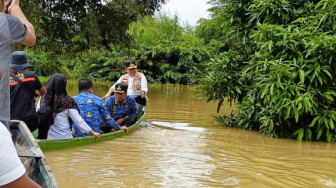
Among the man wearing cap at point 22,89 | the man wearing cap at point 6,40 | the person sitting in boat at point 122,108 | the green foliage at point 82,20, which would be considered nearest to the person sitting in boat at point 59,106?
the man wearing cap at point 22,89

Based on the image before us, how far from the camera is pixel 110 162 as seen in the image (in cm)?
622

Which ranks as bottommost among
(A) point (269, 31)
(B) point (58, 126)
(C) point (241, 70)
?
(B) point (58, 126)

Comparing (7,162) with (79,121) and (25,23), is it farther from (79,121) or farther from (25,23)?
(79,121)

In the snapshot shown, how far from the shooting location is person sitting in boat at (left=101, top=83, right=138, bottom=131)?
862 centimetres

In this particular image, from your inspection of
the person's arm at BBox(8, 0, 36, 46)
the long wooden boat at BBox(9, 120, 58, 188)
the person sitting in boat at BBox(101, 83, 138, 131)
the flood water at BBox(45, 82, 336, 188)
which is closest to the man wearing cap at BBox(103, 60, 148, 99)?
the flood water at BBox(45, 82, 336, 188)

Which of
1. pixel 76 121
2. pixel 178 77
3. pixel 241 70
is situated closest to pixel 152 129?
pixel 241 70

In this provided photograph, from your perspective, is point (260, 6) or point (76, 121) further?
point (260, 6)

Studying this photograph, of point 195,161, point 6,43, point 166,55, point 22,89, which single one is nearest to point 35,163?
point 6,43

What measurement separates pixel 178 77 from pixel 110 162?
21267 millimetres

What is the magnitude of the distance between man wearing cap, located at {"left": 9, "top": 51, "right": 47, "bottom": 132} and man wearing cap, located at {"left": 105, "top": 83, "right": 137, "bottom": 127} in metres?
2.51

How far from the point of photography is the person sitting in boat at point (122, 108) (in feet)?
28.3

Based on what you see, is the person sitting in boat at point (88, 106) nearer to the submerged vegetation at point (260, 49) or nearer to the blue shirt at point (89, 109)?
the blue shirt at point (89, 109)

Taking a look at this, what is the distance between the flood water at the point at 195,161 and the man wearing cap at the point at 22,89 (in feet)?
2.35

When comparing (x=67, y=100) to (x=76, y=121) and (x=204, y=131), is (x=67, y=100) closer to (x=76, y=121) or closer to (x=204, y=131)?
(x=76, y=121)
